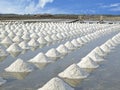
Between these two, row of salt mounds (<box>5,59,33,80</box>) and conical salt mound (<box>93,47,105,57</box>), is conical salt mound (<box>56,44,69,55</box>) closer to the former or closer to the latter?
conical salt mound (<box>93,47,105,57</box>)

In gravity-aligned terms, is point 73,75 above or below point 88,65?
above

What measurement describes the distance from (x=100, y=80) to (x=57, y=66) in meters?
2.49

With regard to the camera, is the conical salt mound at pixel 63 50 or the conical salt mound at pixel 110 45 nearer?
the conical salt mound at pixel 63 50

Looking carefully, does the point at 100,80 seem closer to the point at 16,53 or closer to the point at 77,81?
the point at 77,81

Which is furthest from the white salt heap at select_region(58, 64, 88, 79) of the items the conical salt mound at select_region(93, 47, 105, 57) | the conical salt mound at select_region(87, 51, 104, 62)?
the conical salt mound at select_region(93, 47, 105, 57)

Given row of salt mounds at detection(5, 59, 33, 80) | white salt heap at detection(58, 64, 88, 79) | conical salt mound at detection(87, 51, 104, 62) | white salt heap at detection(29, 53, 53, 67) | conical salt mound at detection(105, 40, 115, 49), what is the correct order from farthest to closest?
conical salt mound at detection(105, 40, 115, 49) → conical salt mound at detection(87, 51, 104, 62) → white salt heap at detection(29, 53, 53, 67) → row of salt mounds at detection(5, 59, 33, 80) → white salt heap at detection(58, 64, 88, 79)

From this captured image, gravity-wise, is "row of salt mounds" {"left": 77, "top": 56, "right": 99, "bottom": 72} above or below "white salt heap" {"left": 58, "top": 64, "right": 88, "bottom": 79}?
Answer: below

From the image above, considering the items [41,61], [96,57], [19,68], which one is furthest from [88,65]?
[19,68]

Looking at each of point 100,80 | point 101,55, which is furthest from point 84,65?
point 101,55

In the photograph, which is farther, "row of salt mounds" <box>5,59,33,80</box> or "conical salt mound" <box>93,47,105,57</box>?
"conical salt mound" <box>93,47,105,57</box>

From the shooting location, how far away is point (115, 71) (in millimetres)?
11359

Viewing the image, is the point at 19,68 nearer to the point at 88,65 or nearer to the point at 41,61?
the point at 41,61

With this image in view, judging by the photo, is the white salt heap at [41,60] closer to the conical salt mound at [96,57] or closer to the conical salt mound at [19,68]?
the conical salt mound at [19,68]

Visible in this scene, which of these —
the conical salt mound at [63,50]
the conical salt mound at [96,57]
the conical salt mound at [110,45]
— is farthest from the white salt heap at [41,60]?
the conical salt mound at [110,45]
